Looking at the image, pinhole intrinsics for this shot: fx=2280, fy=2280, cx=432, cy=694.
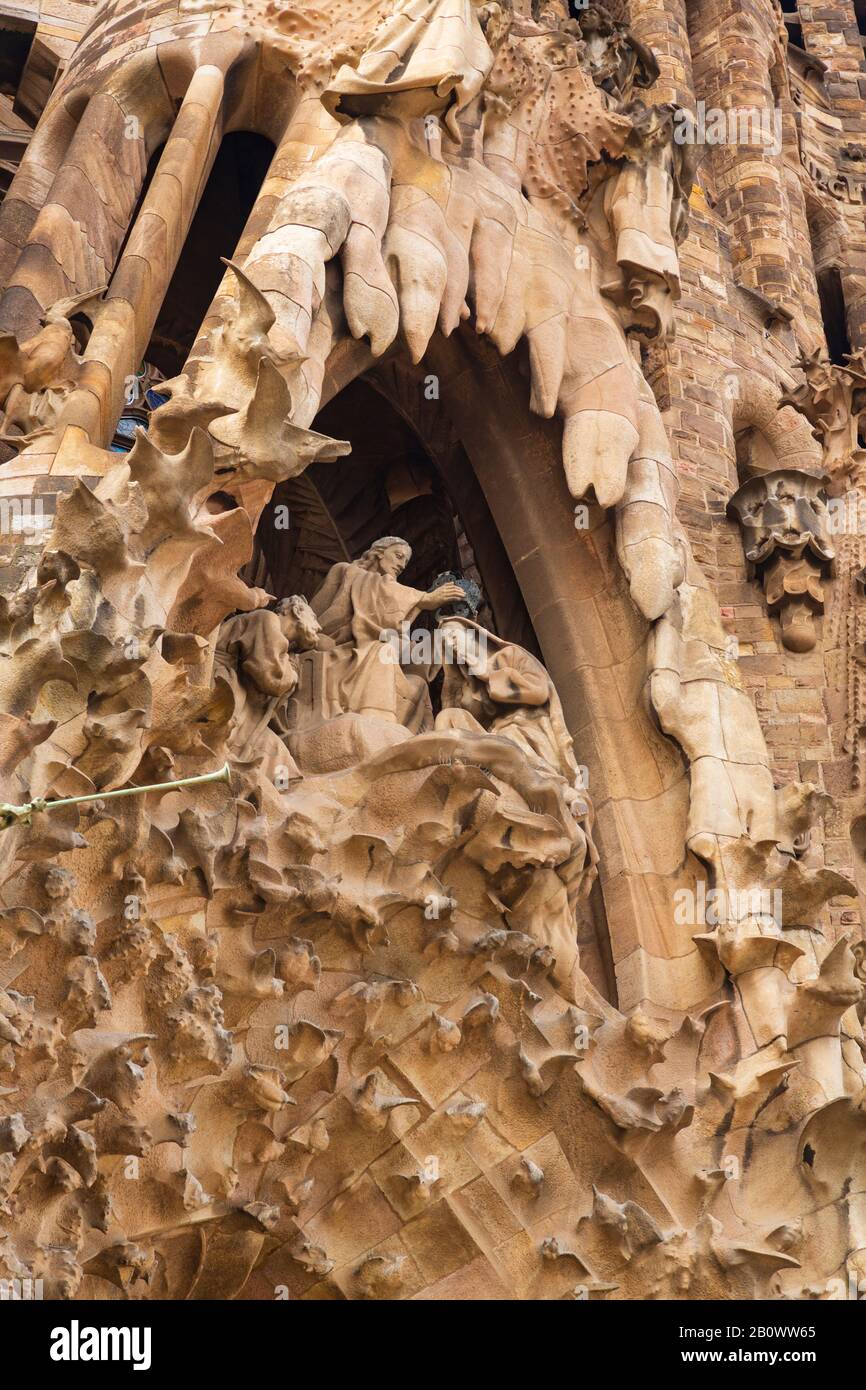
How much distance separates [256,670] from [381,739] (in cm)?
59

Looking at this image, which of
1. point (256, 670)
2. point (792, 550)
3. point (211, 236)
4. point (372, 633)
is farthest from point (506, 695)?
point (792, 550)

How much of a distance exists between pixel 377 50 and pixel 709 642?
317 cm

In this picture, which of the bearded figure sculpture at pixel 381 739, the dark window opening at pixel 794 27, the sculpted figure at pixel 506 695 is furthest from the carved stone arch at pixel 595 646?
the dark window opening at pixel 794 27

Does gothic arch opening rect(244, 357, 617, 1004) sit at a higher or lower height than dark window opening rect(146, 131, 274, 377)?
lower

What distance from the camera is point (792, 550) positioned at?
43.2 feet

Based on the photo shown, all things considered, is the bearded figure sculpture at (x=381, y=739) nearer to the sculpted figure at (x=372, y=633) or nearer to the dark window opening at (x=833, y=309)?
the sculpted figure at (x=372, y=633)

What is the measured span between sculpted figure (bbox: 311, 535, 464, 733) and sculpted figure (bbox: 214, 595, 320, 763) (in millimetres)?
356

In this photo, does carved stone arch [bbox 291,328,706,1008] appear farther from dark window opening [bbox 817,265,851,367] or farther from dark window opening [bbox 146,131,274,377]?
dark window opening [bbox 817,265,851,367]

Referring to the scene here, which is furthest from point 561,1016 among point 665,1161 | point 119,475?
point 119,475

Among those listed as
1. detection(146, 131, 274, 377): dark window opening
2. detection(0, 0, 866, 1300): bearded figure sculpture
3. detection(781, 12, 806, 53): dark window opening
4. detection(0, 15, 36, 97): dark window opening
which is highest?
detection(781, 12, 806, 53): dark window opening

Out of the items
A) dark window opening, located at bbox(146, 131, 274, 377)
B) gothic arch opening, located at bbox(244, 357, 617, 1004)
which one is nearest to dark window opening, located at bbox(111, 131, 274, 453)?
dark window opening, located at bbox(146, 131, 274, 377)

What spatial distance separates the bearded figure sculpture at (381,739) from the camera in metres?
7.55

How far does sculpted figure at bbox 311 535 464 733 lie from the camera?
9.37 m

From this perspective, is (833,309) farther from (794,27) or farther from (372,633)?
(372,633)
